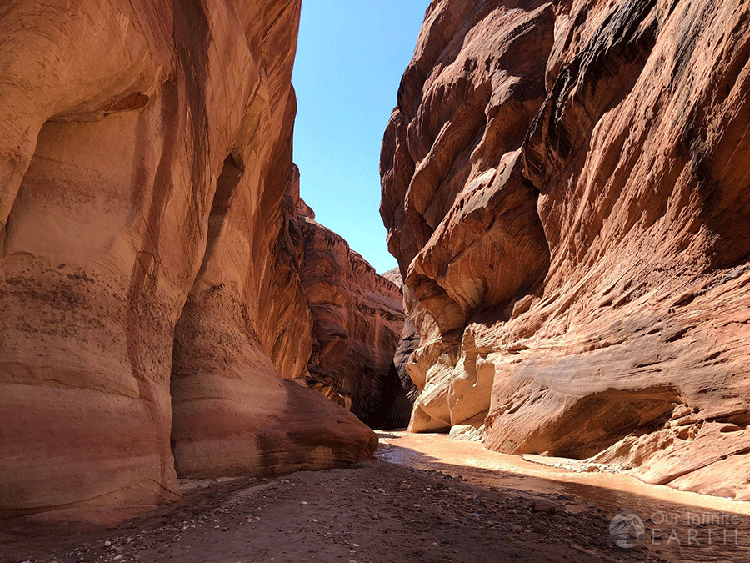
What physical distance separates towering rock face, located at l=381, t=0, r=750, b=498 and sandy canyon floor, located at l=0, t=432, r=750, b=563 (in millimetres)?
1412

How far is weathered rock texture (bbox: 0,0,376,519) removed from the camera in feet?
11.3

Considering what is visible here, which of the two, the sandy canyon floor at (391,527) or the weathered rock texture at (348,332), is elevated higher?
the weathered rock texture at (348,332)

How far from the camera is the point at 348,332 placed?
36000 mm

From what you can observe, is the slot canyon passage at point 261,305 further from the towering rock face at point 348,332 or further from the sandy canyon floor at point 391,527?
the towering rock face at point 348,332

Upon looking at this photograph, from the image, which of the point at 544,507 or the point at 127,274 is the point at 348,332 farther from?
the point at 544,507

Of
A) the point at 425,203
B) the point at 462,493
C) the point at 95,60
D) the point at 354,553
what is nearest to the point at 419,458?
the point at 462,493

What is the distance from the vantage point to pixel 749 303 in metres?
5.86

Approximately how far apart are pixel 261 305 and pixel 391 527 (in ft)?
37.8

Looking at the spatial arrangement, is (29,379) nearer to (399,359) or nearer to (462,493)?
(462,493)

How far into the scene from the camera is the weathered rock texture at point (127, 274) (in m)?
3.44

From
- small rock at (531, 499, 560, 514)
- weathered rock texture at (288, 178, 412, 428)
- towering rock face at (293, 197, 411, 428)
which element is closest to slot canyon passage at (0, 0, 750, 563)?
small rock at (531, 499, 560, 514)

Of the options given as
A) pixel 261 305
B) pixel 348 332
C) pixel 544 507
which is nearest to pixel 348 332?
pixel 348 332

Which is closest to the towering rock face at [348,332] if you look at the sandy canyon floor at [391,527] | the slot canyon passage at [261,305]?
the slot canyon passage at [261,305]

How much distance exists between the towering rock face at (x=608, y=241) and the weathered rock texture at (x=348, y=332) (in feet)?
48.4
